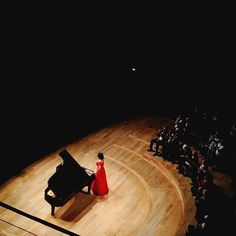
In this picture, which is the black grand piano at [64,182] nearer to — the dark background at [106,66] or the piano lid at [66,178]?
the piano lid at [66,178]

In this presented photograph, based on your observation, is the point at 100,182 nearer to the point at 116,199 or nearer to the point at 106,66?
the point at 116,199

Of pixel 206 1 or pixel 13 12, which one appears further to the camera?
pixel 206 1

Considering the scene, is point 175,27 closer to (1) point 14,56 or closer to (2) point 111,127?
(2) point 111,127

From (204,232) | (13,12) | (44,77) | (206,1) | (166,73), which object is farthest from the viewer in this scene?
(166,73)

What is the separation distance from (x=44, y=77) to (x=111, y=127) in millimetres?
2677

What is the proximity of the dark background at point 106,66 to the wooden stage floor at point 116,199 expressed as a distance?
1.21 m

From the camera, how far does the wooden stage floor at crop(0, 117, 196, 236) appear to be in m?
6.79

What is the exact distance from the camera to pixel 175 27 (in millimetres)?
11930

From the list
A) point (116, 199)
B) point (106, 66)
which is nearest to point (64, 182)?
point (116, 199)

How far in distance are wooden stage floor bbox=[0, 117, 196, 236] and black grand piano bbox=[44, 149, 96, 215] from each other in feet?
1.77

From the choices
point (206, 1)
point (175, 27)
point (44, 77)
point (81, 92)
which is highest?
point (206, 1)

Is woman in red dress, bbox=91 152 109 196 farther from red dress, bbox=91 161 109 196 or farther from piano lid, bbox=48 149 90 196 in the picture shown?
piano lid, bbox=48 149 90 196

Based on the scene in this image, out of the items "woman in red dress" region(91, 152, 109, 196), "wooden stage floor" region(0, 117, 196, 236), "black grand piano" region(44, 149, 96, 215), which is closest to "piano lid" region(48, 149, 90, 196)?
"black grand piano" region(44, 149, 96, 215)

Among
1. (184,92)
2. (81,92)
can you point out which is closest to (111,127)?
(81,92)
